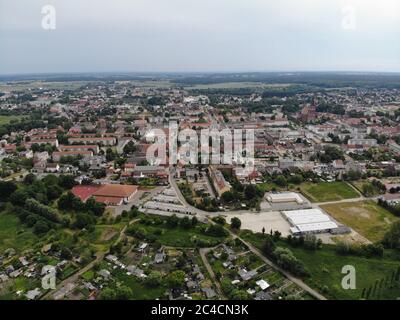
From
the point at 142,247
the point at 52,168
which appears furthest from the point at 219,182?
the point at 52,168

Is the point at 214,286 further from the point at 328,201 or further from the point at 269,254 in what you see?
the point at 328,201

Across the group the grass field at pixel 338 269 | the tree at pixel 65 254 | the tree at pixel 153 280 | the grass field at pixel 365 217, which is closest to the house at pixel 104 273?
the tree at pixel 153 280

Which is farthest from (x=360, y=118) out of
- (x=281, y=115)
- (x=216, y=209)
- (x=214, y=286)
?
(x=214, y=286)

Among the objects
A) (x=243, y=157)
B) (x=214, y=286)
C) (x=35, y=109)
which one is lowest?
(x=214, y=286)

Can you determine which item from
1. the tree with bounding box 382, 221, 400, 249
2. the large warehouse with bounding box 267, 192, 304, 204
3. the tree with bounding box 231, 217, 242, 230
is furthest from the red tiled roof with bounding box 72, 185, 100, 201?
the tree with bounding box 382, 221, 400, 249

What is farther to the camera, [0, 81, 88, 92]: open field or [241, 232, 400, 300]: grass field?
[0, 81, 88, 92]: open field

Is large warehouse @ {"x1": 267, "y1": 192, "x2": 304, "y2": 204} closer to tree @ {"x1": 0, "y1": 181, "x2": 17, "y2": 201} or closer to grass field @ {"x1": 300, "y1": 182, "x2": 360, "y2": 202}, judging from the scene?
grass field @ {"x1": 300, "y1": 182, "x2": 360, "y2": 202}
